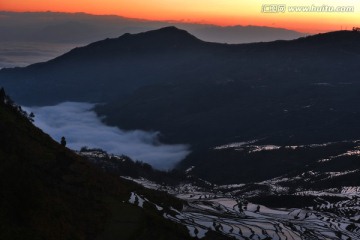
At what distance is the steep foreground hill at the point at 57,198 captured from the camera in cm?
6462

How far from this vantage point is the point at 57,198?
78750mm

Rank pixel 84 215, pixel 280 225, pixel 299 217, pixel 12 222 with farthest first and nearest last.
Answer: pixel 299 217 → pixel 280 225 → pixel 84 215 → pixel 12 222

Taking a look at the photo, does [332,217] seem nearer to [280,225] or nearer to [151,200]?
[280,225]

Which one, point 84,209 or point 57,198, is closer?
point 57,198

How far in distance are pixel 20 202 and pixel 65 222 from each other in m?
8.63

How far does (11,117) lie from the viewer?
10738cm

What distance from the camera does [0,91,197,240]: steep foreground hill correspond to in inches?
2544

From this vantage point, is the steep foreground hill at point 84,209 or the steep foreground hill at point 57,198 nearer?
the steep foreground hill at point 57,198

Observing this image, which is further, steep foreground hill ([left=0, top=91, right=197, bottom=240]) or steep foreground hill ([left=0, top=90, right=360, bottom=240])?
steep foreground hill ([left=0, top=90, right=360, bottom=240])

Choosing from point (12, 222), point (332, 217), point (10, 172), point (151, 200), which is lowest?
point (332, 217)

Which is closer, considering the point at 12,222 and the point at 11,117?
the point at 12,222

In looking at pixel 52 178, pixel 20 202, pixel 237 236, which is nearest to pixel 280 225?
pixel 237 236

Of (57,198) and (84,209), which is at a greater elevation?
(57,198)

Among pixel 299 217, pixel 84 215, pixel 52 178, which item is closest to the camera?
pixel 84 215
